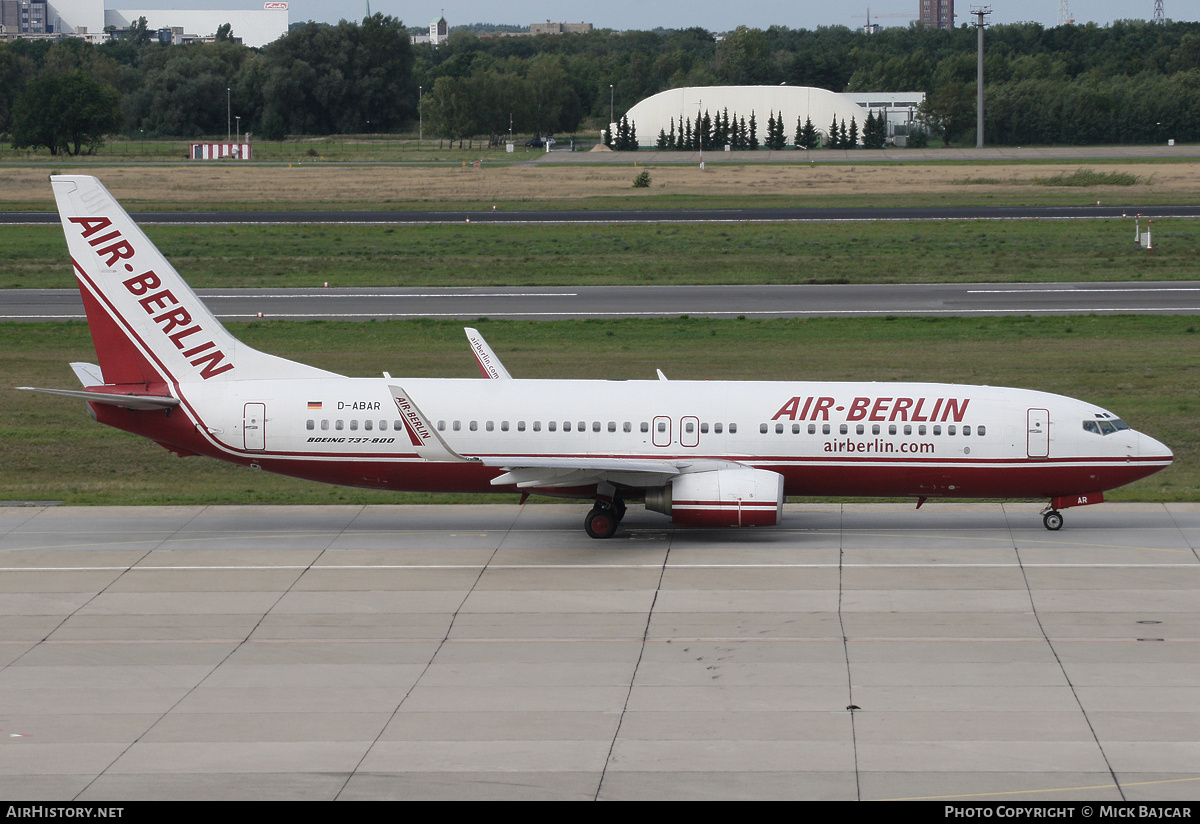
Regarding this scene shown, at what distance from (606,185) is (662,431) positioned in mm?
97882

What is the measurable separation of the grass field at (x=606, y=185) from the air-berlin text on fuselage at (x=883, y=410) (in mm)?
76068

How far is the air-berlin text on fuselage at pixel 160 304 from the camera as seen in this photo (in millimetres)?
30547

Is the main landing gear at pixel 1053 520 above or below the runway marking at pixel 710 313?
below

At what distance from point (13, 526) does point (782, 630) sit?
62.0 ft

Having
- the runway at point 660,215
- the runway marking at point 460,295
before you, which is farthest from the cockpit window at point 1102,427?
the runway at point 660,215

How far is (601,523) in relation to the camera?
3009 cm

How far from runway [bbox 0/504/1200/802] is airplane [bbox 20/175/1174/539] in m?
1.37

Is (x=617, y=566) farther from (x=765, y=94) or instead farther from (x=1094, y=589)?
(x=765, y=94)

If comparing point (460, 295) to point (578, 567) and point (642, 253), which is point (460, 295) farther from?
point (578, 567)

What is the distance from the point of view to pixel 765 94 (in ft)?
651

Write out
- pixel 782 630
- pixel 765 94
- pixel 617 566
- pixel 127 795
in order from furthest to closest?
1. pixel 765 94
2. pixel 617 566
3. pixel 782 630
4. pixel 127 795

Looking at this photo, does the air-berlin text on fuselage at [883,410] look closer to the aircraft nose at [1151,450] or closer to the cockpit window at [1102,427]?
the cockpit window at [1102,427]

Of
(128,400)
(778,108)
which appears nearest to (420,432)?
(128,400)

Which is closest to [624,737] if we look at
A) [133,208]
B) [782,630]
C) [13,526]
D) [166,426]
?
[782,630]
